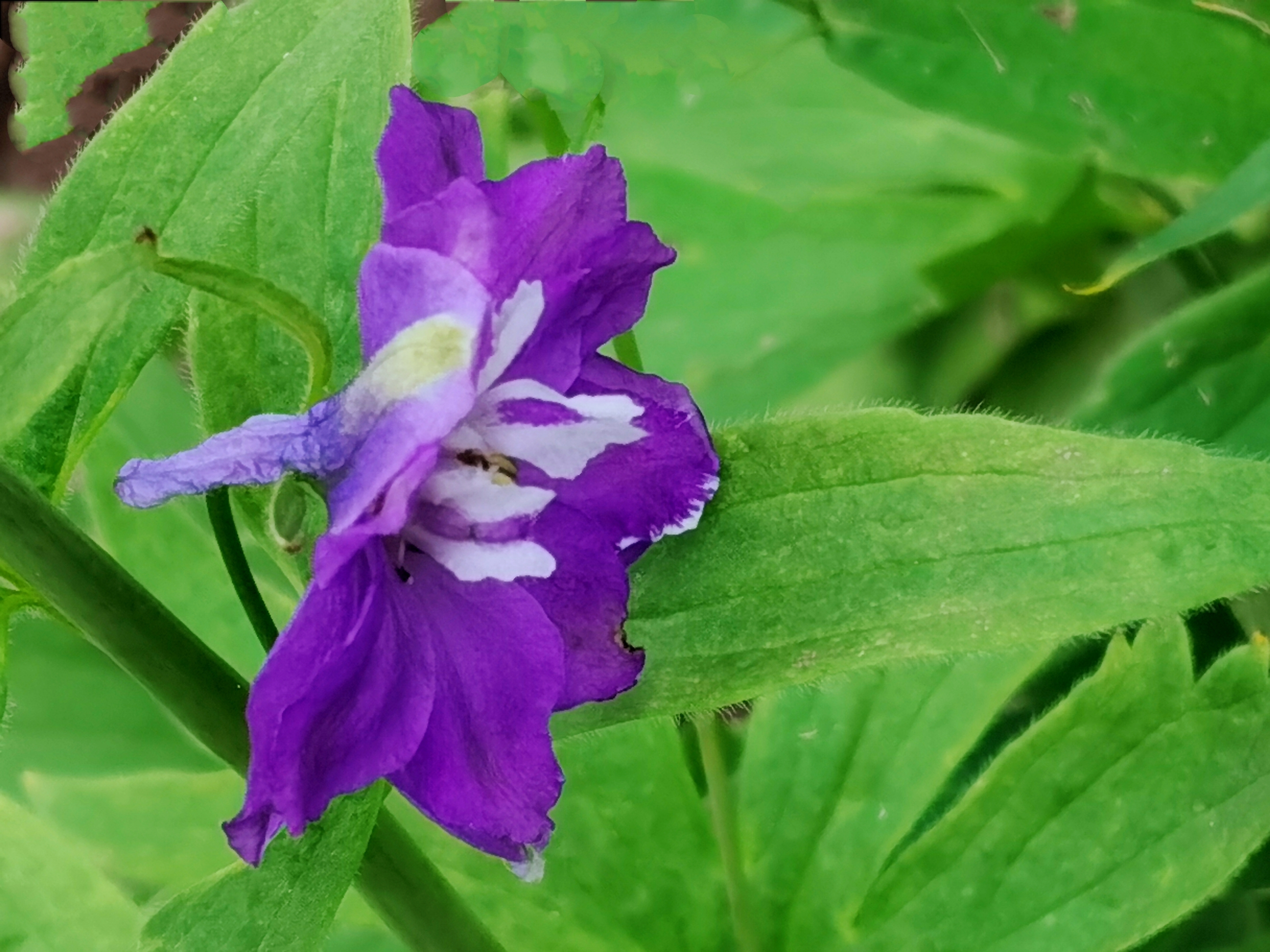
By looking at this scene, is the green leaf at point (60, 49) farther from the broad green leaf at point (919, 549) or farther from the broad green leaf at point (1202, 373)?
the broad green leaf at point (1202, 373)

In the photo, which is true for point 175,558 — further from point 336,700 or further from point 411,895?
point 336,700

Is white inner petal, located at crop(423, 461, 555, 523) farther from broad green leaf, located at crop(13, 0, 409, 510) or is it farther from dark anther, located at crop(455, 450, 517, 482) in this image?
broad green leaf, located at crop(13, 0, 409, 510)

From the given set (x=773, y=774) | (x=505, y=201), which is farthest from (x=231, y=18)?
(x=773, y=774)

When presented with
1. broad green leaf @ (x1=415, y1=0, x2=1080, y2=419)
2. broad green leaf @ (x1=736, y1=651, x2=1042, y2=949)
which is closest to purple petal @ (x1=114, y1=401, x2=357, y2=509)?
broad green leaf @ (x1=736, y1=651, x2=1042, y2=949)

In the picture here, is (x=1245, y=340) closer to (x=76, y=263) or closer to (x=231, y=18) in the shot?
(x=231, y=18)

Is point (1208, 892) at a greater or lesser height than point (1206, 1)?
lesser

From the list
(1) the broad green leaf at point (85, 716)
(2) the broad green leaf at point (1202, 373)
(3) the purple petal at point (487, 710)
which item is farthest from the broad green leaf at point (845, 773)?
(1) the broad green leaf at point (85, 716)
